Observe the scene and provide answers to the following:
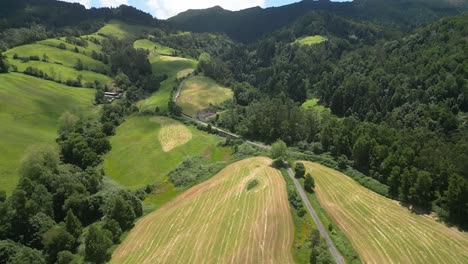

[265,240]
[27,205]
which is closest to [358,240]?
[265,240]

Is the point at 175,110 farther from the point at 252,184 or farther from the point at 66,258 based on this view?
the point at 66,258

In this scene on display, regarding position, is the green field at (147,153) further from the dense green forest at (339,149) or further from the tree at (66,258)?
the tree at (66,258)

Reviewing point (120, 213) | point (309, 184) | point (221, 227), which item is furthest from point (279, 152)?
point (120, 213)

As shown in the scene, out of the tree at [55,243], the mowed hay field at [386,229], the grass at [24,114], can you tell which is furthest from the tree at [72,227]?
the mowed hay field at [386,229]

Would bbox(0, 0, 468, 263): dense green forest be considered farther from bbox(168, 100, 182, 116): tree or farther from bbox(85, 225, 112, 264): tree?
bbox(168, 100, 182, 116): tree

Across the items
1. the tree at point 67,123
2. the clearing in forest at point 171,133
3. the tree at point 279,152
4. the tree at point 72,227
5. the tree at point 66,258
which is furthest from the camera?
the tree at point 67,123

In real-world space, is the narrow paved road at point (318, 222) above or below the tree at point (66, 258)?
above
